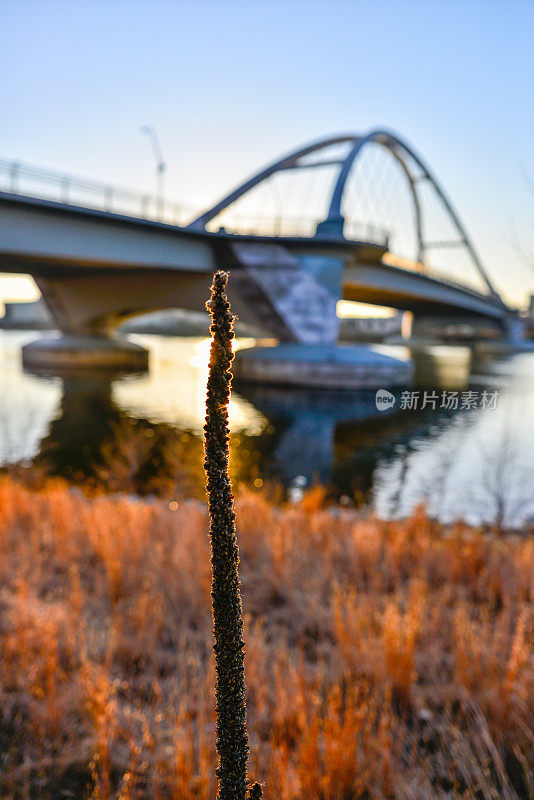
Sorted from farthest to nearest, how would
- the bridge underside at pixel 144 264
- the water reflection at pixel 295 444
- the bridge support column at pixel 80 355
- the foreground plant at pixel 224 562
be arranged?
the bridge support column at pixel 80 355 → the bridge underside at pixel 144 264 → the water reflection at pixel 295 444 → the foreground plant at pixel 224 562

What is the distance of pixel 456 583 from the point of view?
6559 mm

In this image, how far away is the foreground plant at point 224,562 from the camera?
1.27m

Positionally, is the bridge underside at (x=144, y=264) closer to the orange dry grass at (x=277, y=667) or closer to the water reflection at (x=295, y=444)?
the water reflection at (x=295, y=444)

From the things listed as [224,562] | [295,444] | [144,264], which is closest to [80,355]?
[144,264]

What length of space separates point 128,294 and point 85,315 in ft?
17.0

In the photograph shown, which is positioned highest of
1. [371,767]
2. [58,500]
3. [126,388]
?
[371,767]

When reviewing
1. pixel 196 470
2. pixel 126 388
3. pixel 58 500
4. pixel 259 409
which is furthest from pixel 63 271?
pixel 58 500

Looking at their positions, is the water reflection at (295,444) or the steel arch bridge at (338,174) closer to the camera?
the water reflection at (295,444)

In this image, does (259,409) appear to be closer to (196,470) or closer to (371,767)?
(196,470)

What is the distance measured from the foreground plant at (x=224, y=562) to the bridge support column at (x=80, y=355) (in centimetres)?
4878

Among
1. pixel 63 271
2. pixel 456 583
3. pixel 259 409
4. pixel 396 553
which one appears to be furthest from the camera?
pixel 63 271

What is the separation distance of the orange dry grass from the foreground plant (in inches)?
62.0

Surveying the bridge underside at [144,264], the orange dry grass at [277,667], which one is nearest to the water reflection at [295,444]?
the orange dry grass at [277,667]

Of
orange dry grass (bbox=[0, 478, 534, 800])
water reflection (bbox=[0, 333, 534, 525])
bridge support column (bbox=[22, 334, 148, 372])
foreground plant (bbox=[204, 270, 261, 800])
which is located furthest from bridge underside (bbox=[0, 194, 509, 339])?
foreground plant (bbox=[204, 270, 261, 800])
